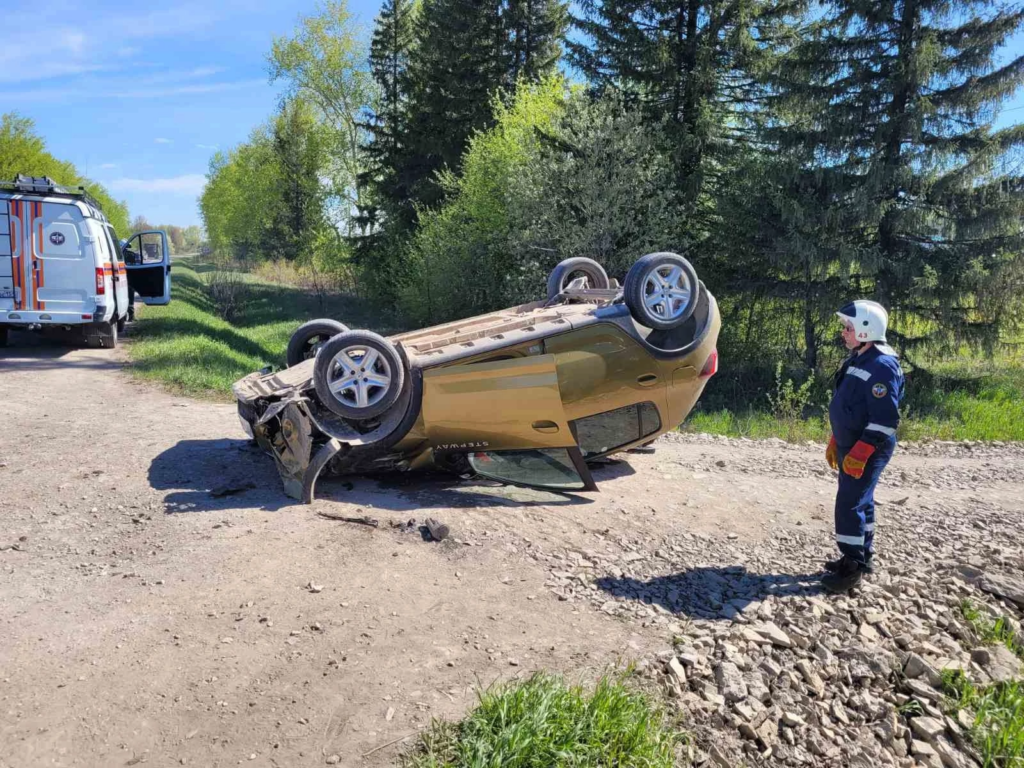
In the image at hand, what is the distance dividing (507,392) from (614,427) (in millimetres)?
1031

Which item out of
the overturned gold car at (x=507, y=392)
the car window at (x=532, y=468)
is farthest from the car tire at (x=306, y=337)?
the car window at (x=532, y=468)

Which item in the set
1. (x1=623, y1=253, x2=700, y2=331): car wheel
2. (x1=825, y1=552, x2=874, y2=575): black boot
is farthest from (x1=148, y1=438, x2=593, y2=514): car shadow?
(x1=825, y1=552, x2=874, y2=575): black boot

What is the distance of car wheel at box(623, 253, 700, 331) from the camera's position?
5.46m

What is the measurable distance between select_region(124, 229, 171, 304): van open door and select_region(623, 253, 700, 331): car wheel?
12.1 metres

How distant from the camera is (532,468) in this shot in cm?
582

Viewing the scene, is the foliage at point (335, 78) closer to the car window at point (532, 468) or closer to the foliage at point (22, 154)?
the foliage at point (22, 154)

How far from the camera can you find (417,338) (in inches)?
242

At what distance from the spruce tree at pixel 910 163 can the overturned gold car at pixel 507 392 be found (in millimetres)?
10224

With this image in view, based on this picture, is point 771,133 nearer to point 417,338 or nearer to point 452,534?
point 417,338

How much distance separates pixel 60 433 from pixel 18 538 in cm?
290

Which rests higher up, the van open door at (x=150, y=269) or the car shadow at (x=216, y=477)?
the van open door at (x=150, y=269)

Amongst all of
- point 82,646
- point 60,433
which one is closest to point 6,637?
point 82,646

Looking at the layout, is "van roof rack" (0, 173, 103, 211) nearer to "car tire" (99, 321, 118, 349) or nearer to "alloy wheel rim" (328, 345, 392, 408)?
"car tire" (99, 321, 118, 349)

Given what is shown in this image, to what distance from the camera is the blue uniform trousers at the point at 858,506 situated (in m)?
4.48
